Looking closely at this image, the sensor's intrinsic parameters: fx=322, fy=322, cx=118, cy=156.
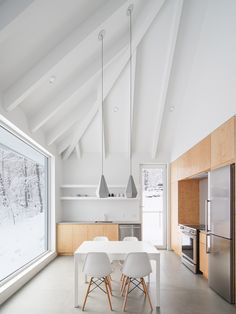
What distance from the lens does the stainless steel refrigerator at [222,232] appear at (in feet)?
14.4

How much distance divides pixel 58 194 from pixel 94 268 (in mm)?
4469

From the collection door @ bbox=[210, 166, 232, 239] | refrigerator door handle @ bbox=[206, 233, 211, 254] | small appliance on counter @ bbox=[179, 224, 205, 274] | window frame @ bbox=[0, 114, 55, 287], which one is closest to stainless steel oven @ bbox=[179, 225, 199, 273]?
small appliance on counter @ bbox=[179, 224, 205, 274]

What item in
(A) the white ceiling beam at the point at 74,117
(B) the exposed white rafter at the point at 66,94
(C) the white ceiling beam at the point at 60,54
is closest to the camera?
(C) the white ceiling beam at the point at 60,54

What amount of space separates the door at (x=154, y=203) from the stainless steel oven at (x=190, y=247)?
1948 mm

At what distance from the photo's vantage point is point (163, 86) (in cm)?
670

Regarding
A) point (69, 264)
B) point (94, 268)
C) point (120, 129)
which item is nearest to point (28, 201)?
point (69, 264)

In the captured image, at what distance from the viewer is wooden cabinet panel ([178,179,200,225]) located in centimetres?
796

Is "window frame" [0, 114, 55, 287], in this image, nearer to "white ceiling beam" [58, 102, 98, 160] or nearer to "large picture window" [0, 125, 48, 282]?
"large picture window" [0, 125, 48, 282]

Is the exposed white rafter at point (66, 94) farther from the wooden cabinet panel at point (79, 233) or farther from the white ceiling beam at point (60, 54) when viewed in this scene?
the wooden cabinet panel at point (79, 233)

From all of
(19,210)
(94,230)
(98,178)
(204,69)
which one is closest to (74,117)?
(19,210)

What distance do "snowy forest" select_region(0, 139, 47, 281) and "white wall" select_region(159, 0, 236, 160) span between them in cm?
343

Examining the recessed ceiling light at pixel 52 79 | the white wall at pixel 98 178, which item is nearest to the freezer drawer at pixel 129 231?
the white wall at pixel 98 178

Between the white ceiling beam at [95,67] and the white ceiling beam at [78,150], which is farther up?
the white ceiling beam at [95,67]

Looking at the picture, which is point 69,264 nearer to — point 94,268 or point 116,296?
point 116,296
